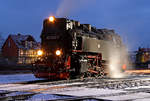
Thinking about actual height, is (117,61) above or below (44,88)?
above

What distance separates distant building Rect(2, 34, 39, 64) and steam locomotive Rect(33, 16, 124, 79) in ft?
101

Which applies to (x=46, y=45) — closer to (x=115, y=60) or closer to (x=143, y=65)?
(x=115, y=60)

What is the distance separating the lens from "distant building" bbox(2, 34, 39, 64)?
47.4 metres

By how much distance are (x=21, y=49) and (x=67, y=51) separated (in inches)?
1345

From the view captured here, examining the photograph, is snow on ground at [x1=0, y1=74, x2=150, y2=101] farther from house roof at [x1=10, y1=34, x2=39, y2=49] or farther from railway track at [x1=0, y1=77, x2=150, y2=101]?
house roof at [x1=10, y1=34, x2=39, y2=49]

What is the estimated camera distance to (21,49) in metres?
48.1

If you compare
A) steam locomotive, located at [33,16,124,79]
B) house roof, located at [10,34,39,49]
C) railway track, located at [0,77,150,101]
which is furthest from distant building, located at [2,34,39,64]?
railway track, located at [0,77,150,101]

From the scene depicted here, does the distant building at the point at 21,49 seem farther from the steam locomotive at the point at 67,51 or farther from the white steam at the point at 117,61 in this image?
the steam locomotive at the point at 67,51

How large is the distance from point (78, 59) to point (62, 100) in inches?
325

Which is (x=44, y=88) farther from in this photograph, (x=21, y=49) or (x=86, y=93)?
(x=21, y=49)

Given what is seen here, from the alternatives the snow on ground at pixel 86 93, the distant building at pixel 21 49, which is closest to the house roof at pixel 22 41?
the distant building at pixel 21 49

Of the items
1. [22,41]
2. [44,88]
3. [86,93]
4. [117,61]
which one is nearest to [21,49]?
[22,41]

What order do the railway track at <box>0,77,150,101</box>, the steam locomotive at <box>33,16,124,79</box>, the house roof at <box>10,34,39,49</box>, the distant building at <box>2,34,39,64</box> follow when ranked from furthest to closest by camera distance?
the house roof at <box>10,34,39,49</box> < the distant building at <box>2,34,39,64</box> < the steam locomotive at <box>33,16,124,79</box> < the railway track at <box>0,77,150,101</box>

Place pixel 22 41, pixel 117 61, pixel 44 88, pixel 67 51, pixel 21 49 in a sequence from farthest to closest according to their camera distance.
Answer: pixel 22 41 < pixel 21 49 < pixel 117 61 < pixel 67 51 < pixel 44 88
